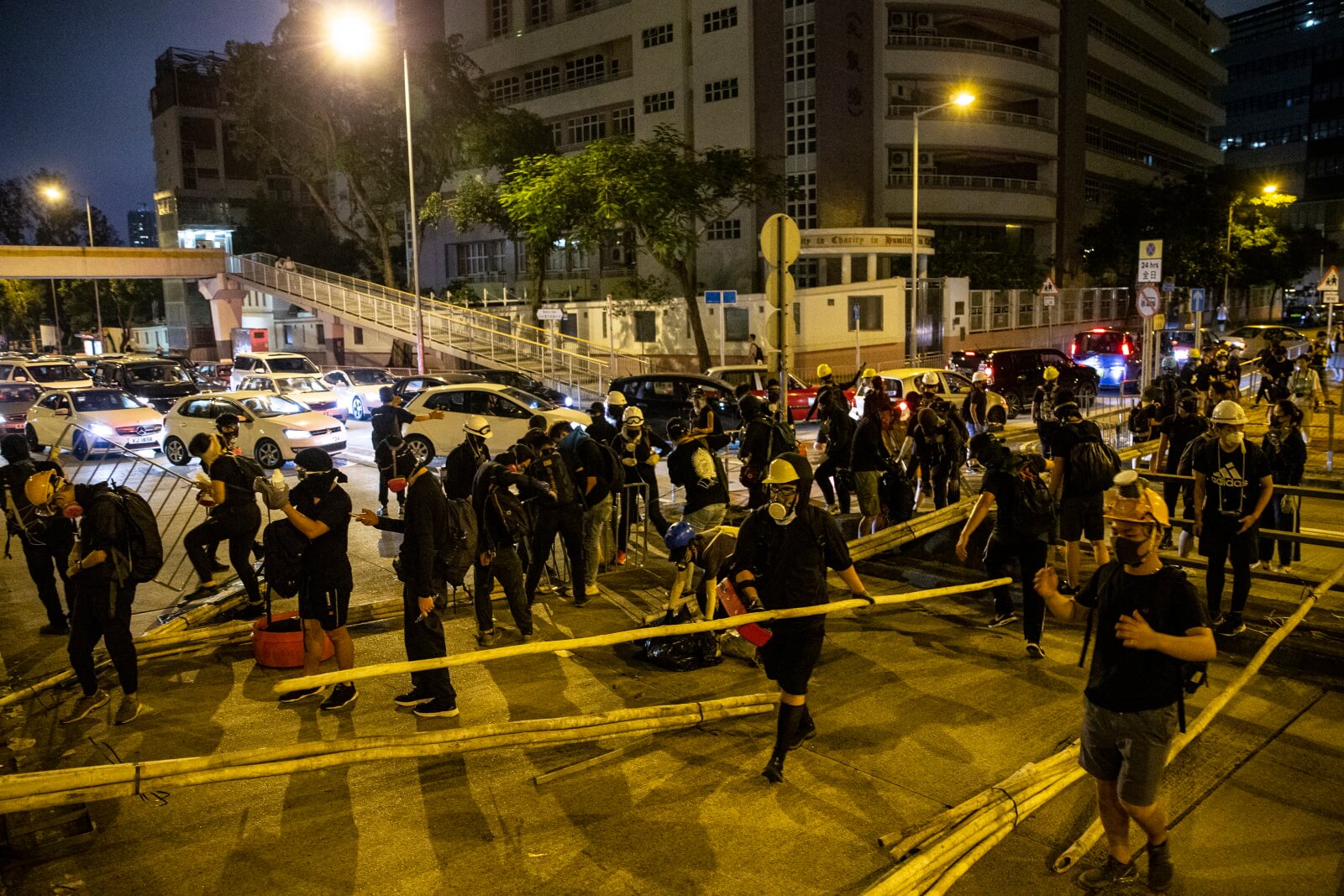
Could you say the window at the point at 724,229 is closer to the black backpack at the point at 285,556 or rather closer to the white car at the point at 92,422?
the white car at the point at 92,422

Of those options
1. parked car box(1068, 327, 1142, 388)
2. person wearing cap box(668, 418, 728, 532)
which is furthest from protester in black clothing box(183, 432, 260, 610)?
parked car box(1068, 327, 1142, 388)

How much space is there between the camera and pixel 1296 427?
30.1 ft

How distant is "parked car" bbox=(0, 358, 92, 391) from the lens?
25.4m

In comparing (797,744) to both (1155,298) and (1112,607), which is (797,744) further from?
(1155,298)

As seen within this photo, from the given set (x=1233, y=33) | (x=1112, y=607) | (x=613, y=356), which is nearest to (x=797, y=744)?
(x=1112, y=607)

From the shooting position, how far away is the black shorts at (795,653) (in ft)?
16.9

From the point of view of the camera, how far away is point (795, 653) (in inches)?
203

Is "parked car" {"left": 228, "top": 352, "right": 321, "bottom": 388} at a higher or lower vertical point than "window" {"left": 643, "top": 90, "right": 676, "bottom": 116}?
lower

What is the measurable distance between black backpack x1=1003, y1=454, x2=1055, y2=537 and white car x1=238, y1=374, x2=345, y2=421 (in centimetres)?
1745

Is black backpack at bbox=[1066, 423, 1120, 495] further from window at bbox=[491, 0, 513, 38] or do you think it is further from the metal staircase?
window at bbox=[491, 0, 513, 38]

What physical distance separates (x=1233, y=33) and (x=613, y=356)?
121m

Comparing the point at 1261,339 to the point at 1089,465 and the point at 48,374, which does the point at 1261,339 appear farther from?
the point at 48,374

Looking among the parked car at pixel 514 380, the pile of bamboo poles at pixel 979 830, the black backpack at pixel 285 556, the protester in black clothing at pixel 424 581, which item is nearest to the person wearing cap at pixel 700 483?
the protester in black clothing at pixel 424 581

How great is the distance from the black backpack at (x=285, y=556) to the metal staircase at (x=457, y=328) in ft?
71.4
